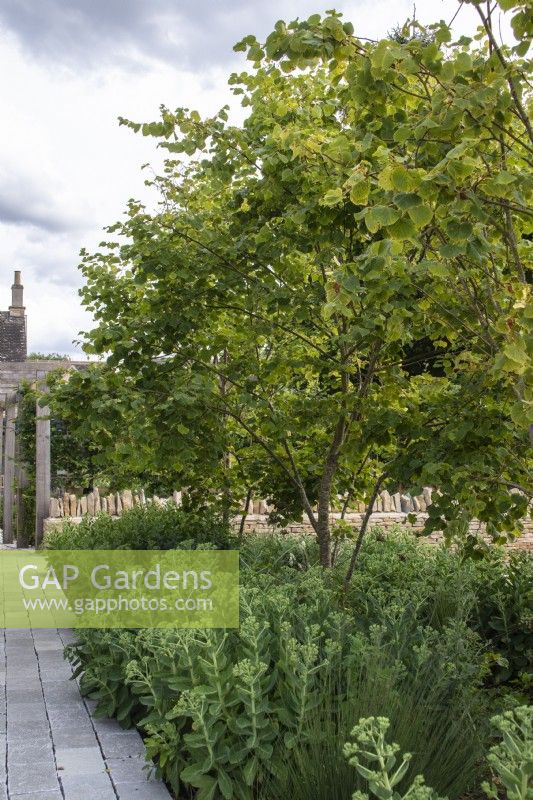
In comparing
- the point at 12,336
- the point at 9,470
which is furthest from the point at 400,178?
the point at 12,336

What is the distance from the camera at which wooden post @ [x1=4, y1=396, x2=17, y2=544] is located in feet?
43.4

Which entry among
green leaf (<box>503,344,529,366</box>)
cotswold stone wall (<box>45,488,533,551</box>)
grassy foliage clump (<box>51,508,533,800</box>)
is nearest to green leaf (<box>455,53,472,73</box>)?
green leaf (<box>503,344,529,366</box>)

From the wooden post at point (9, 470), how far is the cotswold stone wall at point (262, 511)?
1.83 metres

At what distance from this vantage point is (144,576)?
5.14m

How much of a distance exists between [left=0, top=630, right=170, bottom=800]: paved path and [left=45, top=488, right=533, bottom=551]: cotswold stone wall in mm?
5463

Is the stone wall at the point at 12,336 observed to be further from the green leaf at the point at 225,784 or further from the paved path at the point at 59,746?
the green leaf at the point at 225,784

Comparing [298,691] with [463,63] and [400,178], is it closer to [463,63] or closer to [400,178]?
[400,178]

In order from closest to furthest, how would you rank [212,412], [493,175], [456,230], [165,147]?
[456,230], [493,175], [165,147], [212,412]

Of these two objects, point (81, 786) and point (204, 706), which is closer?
point (204, 706)

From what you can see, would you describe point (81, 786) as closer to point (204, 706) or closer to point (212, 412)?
point (204, 706)

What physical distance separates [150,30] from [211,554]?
10.4ft

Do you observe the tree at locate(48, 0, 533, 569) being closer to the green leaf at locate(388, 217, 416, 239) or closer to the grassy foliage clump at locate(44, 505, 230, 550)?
the green leaf at locate(388, 217, 416, 239)

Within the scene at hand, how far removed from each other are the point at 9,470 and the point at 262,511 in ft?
15.3

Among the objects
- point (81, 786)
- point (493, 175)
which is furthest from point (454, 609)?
point (493, 175)
